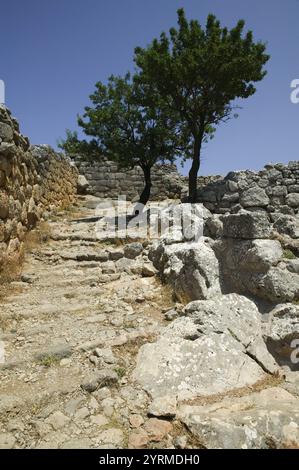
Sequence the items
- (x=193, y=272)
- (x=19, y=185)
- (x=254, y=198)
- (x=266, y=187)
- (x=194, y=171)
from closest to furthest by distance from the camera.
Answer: (x=193, y=272) → (x=19, y=185) → (x=254, y=198) → (x=266, y=187) → (x=194, y=171)

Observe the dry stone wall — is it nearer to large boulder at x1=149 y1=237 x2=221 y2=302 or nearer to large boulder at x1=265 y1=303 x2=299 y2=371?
large boulder at x1=149 y1=237 x2=221 y2=302

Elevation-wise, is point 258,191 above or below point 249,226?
above

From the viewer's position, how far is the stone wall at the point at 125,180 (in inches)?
729

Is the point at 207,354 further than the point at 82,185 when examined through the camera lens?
No

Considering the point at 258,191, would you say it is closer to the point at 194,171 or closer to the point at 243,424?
the point at 194,171

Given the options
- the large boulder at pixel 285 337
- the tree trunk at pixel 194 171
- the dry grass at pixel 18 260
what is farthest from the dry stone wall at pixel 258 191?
the large boulder at pixel 285 337

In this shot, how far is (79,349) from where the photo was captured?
411cm

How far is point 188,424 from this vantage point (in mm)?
2938

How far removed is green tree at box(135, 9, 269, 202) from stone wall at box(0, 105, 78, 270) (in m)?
5.01

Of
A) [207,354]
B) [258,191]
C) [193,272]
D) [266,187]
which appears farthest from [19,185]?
[266,187]

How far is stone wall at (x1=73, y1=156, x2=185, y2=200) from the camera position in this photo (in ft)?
60.7

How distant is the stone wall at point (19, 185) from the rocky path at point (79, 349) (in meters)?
0.68

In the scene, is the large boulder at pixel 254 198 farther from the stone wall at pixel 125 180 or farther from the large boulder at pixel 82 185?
the large boulder at pixel 82 185

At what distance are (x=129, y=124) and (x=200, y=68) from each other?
11.2 feet
